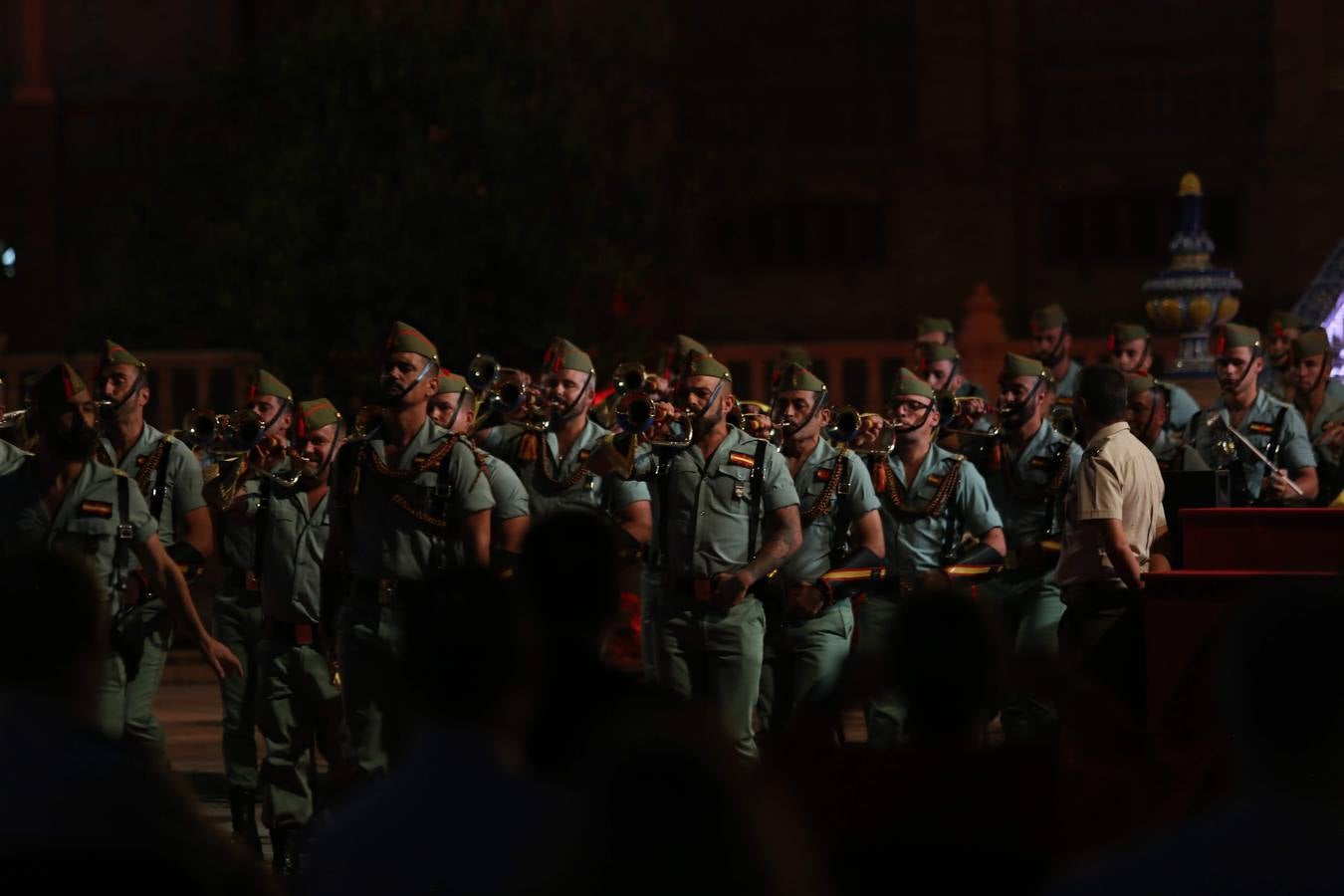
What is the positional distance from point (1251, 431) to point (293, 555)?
6.15 m

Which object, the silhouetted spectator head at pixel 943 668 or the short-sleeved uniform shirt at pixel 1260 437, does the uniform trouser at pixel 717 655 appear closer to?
the short-sleeved uniform shirt at pixel 1260 437

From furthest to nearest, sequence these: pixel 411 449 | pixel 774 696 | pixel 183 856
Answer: pixel 774 696
pixel 411 449
pixel 183 856

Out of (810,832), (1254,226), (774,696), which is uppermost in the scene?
(1254,226)

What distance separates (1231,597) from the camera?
370 inches

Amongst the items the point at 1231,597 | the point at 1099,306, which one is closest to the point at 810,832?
the point at 1231,597

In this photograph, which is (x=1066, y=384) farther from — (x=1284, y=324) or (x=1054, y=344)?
(x=1284, y=324)

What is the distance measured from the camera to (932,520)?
489 inches

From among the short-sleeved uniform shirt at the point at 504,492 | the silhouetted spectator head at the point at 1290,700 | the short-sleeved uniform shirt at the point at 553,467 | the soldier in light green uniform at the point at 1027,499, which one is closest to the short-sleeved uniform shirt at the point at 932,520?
the soldier in light green uniform at the point at 1027,499

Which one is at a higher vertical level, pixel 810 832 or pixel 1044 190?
pixel 1044 190

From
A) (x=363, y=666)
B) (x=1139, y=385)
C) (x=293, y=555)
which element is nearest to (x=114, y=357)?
(x=293, y=555)

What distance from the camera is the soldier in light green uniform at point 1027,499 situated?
41.5 ft

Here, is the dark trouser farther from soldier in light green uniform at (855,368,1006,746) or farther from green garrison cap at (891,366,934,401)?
green garrison cap at (891,366,934,401)

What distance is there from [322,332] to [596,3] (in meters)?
9.26

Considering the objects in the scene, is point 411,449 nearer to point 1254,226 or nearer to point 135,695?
point 135,695
